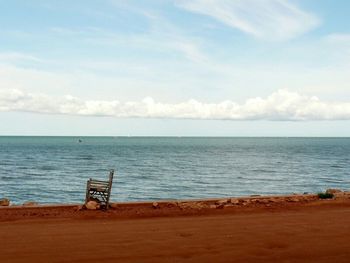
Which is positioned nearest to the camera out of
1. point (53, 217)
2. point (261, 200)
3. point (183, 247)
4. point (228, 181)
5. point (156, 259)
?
point (156, 259)

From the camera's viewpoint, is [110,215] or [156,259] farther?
[110,215]

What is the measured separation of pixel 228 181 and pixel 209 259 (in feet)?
123

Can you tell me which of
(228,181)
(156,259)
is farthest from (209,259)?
(228,181)

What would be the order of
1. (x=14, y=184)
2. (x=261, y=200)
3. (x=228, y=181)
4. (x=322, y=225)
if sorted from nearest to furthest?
(x=322, y=225), (x=261, y=200), (x=14, y=184), (x=228, y=181)

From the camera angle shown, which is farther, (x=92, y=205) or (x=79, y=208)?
(x=92, y=205)

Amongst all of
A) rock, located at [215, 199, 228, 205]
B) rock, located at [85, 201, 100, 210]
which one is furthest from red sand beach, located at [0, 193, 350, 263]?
rock, located at [85, 201, 100, 210]

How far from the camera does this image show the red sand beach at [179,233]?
9305 millimetres

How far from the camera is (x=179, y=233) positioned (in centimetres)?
1143

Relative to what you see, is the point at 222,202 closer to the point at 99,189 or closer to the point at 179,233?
the point at 99,189

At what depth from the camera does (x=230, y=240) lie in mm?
10648

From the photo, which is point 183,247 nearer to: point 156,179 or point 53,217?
point 53,217

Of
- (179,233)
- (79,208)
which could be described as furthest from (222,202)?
(179,233)

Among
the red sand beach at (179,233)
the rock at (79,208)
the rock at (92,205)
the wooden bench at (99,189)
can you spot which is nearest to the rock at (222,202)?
the red sand beach at (179,233)

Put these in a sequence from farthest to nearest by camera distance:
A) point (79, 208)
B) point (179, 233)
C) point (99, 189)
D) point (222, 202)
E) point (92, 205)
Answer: point (222, 202)
point (99, 189)
point (92, 205)
point (79, 208)
point (179, 233)
